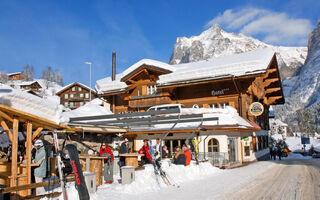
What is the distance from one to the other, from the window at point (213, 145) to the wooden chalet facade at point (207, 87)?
0.16ft

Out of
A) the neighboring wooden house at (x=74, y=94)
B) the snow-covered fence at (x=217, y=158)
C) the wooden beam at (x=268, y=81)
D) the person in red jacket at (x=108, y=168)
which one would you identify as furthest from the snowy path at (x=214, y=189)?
the neighboring wooden house at (x=74, y=94)

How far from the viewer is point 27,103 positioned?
28.2 feet

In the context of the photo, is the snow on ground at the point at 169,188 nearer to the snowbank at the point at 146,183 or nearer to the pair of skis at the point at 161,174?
the snowbank at the point at 146,183

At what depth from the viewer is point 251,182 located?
40.9 ft

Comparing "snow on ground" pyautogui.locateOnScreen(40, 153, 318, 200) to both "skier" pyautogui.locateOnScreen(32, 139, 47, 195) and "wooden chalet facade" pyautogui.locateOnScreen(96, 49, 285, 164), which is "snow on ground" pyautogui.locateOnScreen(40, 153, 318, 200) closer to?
"skier" pyautogui.locateOnScreen(32, 139, 47, 195)

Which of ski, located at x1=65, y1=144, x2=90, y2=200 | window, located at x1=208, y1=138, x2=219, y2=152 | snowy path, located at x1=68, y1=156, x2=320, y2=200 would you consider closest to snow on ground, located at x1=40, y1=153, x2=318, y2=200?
snowy path, located at x1=68, y1=156, x2=320, y2=200

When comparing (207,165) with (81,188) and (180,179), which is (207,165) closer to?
(180,179)

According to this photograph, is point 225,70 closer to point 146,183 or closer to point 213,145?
point 213,145

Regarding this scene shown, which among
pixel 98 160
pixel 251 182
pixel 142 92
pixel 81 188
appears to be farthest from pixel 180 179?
pixel 142 92

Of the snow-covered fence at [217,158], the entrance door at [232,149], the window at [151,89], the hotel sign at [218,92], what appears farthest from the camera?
the window at [151,89]

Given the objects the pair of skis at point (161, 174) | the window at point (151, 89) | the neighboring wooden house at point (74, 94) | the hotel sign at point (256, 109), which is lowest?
the pair of skis at point (161, 174)

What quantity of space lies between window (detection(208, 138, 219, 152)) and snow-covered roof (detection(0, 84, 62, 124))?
13.0 m

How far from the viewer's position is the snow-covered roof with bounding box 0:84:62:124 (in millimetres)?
8055

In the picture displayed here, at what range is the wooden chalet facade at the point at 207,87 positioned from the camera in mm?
23625
